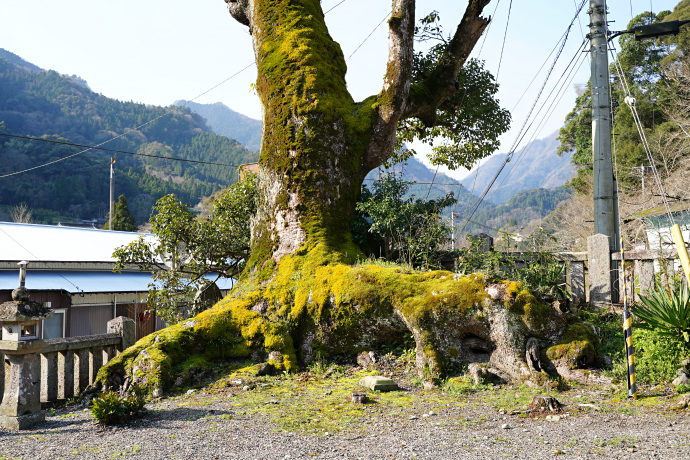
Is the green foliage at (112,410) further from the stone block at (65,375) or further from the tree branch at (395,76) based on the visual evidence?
the tree branch at (395,76)

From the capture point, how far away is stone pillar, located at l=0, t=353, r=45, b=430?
19.8 ft

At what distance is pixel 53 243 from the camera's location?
15789mm

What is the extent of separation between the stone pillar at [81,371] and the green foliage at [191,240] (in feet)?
11.0

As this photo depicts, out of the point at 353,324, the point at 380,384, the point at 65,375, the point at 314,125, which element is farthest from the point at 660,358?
the point at 65,375

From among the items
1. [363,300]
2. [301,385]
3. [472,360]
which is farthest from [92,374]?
[472,360]

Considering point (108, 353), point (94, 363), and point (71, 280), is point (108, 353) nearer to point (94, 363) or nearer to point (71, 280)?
point (94, 363)

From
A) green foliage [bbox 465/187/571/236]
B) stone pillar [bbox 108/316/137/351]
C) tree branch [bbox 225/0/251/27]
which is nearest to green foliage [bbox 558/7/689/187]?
tree branch [bbox 225/0/251/27]

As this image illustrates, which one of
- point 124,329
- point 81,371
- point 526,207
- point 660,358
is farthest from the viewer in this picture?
point 526,207

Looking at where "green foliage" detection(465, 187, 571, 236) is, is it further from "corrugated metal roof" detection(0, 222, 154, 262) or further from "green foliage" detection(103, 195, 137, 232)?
"corrugated metal roof" detection(0, 222, 154, 262)

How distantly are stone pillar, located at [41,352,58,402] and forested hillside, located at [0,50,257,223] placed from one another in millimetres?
33028

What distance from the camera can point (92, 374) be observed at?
8.11 m

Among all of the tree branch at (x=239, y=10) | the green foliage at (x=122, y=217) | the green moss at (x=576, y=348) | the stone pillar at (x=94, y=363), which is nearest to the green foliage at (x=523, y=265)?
the green moss at (x=576, y=348)

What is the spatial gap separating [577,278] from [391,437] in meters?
5.91

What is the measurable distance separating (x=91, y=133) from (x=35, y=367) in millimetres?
92658
